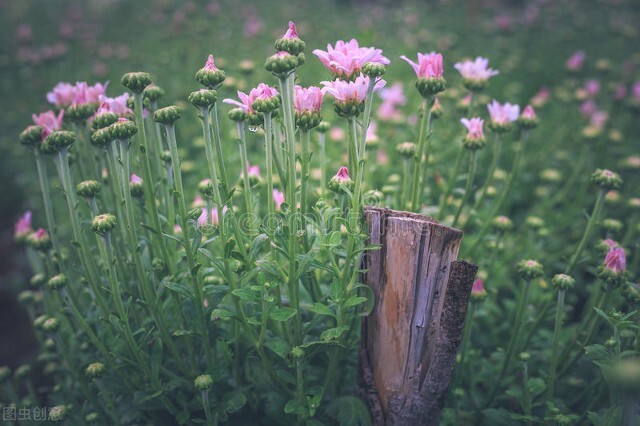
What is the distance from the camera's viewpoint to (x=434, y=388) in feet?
6.04

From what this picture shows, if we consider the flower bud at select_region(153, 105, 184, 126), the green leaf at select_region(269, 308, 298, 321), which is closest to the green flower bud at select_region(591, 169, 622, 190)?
the green leaf at select_region(269, 308, 298, 321)

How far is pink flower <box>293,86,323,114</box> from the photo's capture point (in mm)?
1681

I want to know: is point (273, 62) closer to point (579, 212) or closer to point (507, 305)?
point (507, 305)

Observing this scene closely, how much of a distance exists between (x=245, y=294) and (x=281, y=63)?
78 centimetres

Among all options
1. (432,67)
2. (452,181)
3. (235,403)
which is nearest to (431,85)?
(432,67)

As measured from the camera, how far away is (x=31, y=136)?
191cm

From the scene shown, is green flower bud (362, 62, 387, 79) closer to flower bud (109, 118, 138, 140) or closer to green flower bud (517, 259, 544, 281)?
flower bud (109, 118, 138, 140)

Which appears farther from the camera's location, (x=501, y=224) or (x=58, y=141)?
(x=501, y=224)

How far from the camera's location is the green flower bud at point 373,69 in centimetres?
157

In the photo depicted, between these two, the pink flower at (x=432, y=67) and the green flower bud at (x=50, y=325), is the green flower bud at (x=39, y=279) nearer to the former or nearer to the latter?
the green flower bud at (x=50, y=325)

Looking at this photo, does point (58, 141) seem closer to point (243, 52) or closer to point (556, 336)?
point (556, 336)

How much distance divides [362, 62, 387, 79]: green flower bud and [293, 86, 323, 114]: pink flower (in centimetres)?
18

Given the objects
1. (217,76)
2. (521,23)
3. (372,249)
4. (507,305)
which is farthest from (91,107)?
(521,23)

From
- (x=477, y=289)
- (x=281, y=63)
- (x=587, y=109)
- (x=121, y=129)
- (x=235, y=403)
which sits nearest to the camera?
(x=281, y=63)
